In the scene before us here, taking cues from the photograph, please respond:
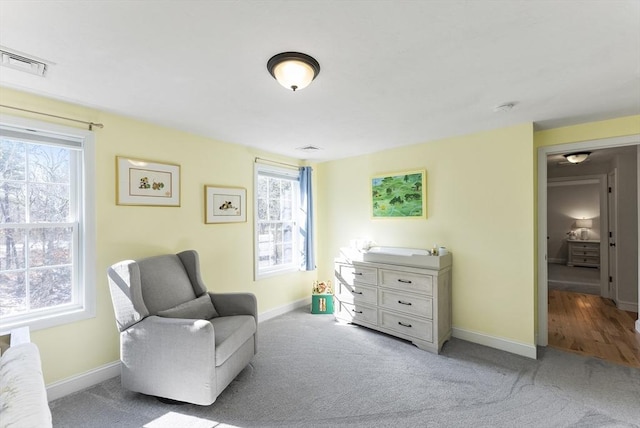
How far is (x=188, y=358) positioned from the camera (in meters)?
2.05

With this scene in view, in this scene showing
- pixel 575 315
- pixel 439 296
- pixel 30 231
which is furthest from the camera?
pixel 575 315

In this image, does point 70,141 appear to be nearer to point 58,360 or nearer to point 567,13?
point 58,360

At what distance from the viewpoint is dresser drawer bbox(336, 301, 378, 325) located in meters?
3.45

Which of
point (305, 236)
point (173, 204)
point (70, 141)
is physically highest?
point (70, 141)

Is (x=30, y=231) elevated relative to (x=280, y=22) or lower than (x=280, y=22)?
lower

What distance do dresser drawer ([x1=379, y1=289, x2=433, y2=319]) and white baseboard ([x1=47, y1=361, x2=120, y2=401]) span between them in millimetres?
2746

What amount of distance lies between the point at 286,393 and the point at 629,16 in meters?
3.08

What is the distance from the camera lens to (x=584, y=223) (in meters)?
7.00

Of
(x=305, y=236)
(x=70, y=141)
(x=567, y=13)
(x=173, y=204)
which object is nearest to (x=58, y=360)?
(x=173, y=204)

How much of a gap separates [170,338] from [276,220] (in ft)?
7.83

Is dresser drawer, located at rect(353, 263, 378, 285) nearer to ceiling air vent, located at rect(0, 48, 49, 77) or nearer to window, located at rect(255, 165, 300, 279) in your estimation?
window, located at rect(255, 165, 300, 279)

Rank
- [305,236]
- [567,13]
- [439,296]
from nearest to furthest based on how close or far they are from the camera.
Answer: [567,13] → [439,296] → [305,236]

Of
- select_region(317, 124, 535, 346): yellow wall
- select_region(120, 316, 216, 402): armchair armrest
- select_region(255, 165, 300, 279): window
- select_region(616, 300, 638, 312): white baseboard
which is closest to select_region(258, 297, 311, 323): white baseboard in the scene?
select_region(255, 165, 300, 279): window

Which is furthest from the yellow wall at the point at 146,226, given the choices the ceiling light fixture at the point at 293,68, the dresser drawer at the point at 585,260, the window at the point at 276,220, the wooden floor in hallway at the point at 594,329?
the dresser drawer at the point at 585,260
